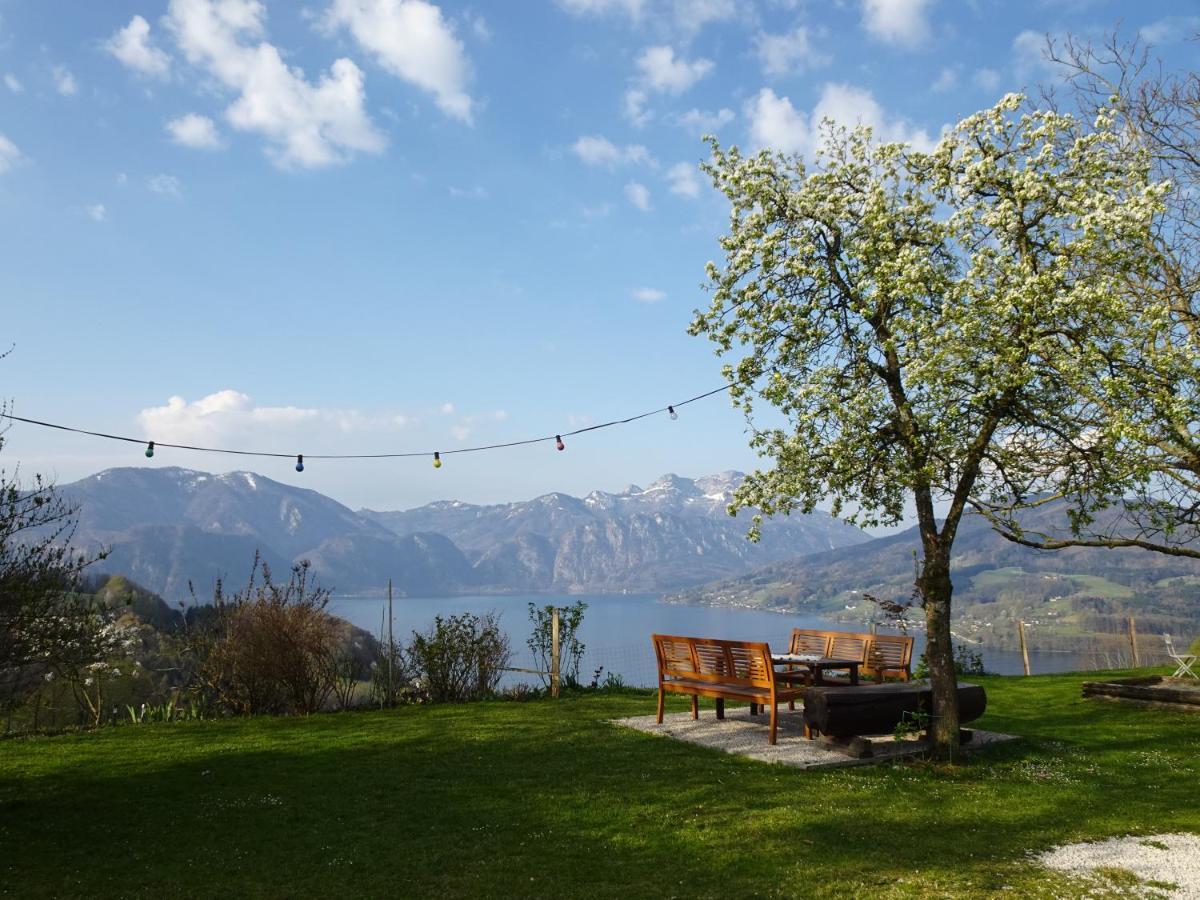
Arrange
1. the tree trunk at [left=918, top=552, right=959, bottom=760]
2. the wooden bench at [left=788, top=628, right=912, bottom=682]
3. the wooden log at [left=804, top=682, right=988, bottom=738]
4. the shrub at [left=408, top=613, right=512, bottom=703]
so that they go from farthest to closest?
the shrub at [left=408, top=613, right=512, bottom=703]
the wooden bench at [left=788, top=628, right=912, bottom=682]
the wooden log at [left=804, top=682, right=988, bottom=738]
the tree trunk at [left=918, top=552, right=959, bottom=760]

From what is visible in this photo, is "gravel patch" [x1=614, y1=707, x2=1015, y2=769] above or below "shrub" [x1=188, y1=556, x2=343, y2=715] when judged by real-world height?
below

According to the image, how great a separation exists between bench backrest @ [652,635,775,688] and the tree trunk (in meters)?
1.74

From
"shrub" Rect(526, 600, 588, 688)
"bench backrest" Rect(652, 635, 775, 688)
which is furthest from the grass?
"shrub" Rect(526, 600, 588, 688)

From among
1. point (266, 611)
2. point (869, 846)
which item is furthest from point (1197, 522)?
point (266, 611)

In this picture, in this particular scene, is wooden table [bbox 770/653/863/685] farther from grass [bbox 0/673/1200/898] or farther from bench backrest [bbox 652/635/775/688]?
grass [bbox 0/673/1200/898]

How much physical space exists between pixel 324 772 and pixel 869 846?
5519 mm

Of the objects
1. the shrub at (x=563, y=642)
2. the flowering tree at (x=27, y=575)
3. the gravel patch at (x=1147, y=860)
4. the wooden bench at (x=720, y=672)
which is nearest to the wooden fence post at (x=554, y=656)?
the shrub at (x=563, y=642)

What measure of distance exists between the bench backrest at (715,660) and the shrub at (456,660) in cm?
501

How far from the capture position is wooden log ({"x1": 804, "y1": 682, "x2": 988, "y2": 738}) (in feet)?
29.6

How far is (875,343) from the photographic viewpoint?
30.4 feet

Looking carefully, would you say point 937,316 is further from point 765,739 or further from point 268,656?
point 268,656

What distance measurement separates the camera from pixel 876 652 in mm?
12414

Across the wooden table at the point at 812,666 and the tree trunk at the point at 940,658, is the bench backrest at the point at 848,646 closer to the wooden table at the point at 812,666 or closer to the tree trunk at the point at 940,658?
the wooden table at the point at 812,666

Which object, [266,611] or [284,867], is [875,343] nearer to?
[284,867]
